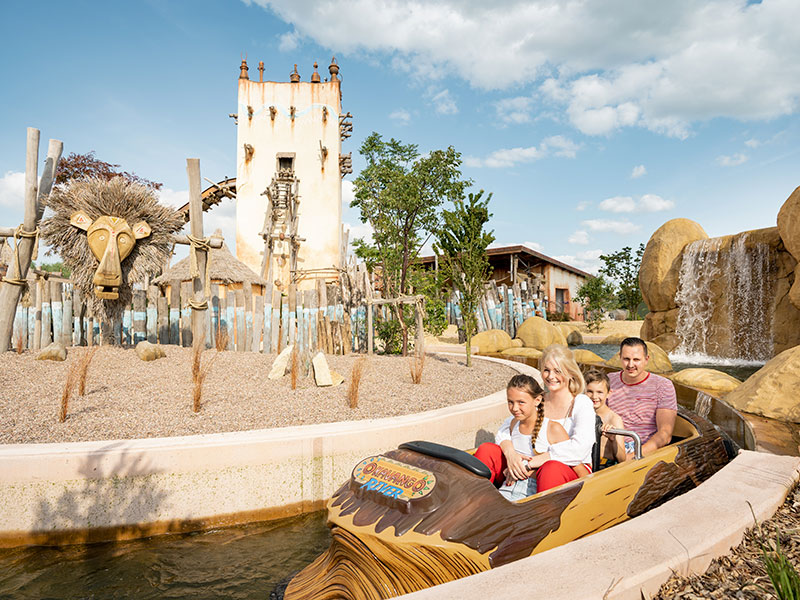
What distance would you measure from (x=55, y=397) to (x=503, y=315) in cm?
1455

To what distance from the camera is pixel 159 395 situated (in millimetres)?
5246

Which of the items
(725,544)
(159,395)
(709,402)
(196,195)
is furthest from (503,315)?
(725,544)

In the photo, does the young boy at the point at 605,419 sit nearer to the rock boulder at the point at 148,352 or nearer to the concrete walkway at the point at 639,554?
the concrete walkway at the point at 639,554

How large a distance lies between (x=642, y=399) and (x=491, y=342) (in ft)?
36.4

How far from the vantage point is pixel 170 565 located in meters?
3.15

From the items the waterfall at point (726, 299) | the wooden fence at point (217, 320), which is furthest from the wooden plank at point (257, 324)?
the waterfall at point (726, 299)

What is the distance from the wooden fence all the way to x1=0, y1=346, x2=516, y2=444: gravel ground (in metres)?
0.89

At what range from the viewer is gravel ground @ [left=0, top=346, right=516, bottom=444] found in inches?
171

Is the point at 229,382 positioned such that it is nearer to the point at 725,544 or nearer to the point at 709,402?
the point at 725,544

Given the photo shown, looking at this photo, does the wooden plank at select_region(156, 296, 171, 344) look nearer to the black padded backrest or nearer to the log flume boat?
the log flume boat

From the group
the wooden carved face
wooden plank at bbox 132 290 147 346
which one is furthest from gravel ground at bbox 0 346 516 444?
the wooden carved face

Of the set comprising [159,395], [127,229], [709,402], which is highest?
[127,229]

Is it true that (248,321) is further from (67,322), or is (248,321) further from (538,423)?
(538,423)

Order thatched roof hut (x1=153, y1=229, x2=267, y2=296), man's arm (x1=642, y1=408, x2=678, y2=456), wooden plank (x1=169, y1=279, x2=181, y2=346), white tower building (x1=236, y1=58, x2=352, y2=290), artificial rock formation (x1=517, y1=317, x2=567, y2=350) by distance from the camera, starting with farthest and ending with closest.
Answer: white tower building (x1=236, y1=58, x2=352, y2=290), artificial rock formation (x1=517, y1=317, x2=567, y2=350), thatched roof hut (x1=153, y1=229, x2=267, y2=296), wooden plank (x1=169, y1=279, x2=181, y2=346), man's arm (x1=642, y1=408, x2=678, y2=456)
